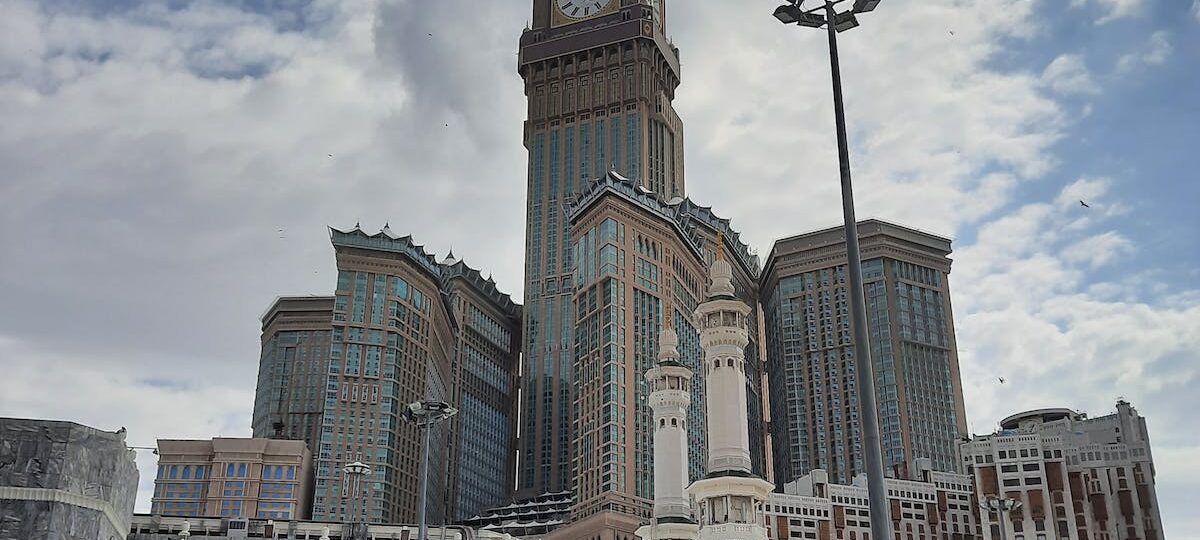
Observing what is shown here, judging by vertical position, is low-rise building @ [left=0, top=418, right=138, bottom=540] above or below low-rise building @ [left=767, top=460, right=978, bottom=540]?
below

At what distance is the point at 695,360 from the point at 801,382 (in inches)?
771

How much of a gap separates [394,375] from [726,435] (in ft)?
285

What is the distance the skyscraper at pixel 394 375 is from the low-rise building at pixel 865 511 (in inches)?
1916

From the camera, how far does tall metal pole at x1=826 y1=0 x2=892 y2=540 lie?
21.4 m

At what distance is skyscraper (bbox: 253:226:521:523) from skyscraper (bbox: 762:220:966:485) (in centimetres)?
4165

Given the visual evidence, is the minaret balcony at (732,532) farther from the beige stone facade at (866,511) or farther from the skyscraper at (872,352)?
the skyscraper at (872,352)

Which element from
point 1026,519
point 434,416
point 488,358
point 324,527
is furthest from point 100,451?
point 488,358

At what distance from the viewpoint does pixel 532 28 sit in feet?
582

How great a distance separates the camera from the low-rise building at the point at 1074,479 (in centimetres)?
10719

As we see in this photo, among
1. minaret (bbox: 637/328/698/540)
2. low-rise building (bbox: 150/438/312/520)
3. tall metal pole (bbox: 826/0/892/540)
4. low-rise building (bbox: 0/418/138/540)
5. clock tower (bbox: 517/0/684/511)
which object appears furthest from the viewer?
clock tower (bbox: 517/0/684/511)

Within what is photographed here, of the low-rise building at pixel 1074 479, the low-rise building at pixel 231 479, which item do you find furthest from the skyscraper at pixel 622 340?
the low-rise building at pixel 231 479

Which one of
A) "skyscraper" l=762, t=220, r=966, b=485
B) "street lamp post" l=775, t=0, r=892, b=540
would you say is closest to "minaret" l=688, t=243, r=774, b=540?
"street lamp post" l=775, t=0, r=892, b=540

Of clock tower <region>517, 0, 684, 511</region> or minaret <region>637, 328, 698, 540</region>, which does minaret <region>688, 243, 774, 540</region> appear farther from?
clock tower <region>517, 0, 684, 511</region>

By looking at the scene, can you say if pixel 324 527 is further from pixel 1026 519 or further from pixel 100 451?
pixel 100 451
